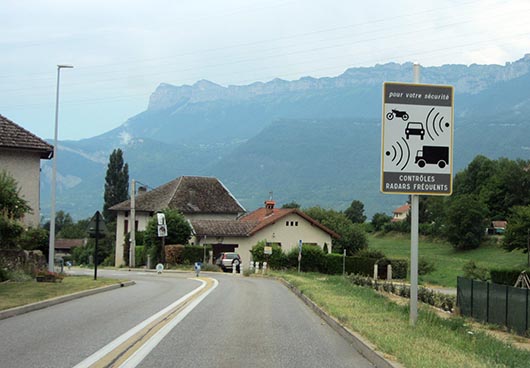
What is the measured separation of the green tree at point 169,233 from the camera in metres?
61.7

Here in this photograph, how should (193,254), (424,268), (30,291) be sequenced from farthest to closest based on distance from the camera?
(424,268)
(193,254)
(30,291)

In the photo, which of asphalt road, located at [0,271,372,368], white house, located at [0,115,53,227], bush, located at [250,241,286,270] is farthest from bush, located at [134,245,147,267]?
asphalt road, located at [0,271,372,368]

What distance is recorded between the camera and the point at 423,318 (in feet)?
49.7

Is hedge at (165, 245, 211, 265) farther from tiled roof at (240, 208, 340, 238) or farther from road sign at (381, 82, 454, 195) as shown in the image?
road sign at (381, 82, 454, 195)

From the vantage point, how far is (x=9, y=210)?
2442 cm

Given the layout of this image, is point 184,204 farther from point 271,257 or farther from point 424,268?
point 424,268

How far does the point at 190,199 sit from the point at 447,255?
34529mm

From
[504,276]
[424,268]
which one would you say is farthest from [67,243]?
[504,276]

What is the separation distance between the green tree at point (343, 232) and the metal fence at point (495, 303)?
48.5 m

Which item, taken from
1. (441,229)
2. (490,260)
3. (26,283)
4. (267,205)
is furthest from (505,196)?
(26,283)

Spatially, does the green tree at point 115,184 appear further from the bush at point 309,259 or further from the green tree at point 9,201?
the green tree at point 9,201

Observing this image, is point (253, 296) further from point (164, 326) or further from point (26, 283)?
point (164, 326)

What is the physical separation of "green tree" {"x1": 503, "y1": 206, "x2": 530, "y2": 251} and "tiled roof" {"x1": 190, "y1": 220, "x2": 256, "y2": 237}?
25.1 metres

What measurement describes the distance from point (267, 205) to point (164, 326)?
62138mm
